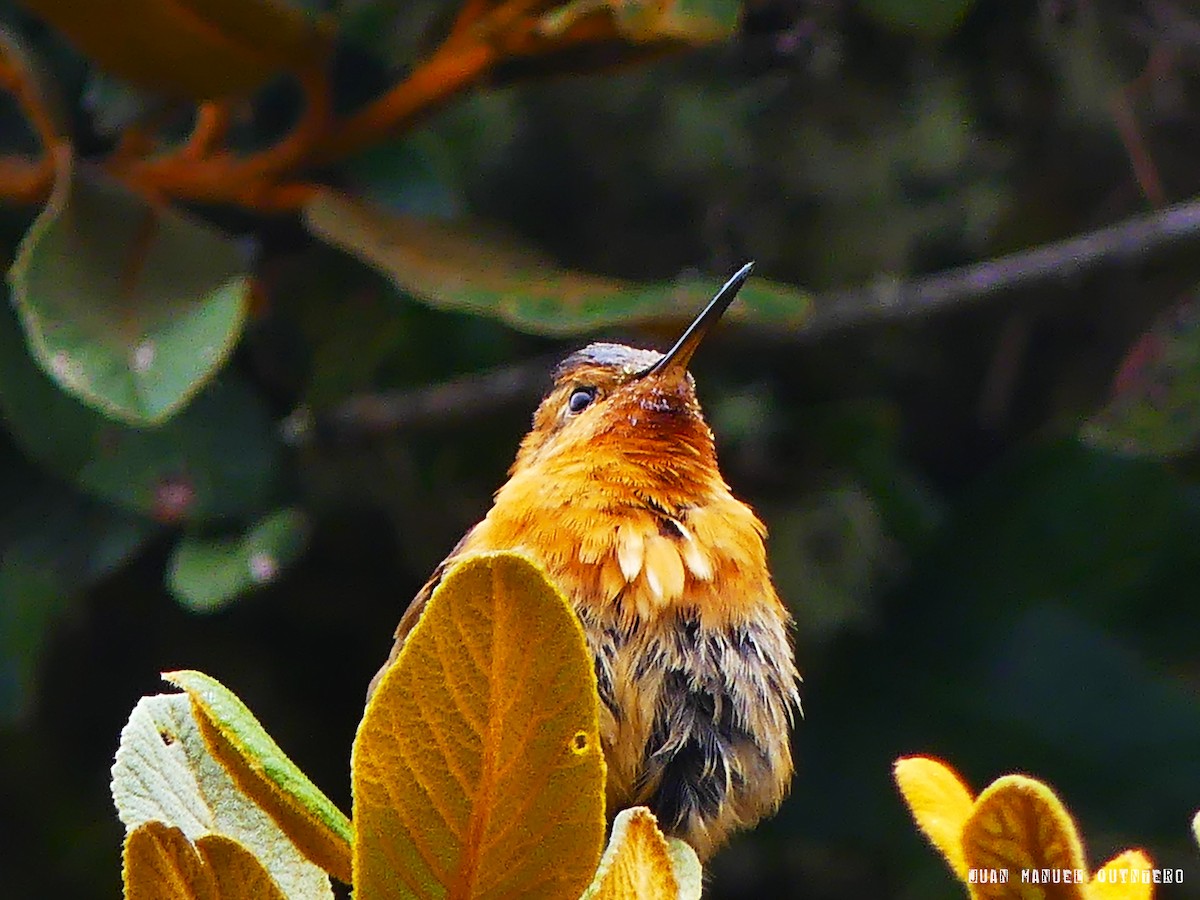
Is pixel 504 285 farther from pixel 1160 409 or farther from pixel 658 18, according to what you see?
pixel 1160 409

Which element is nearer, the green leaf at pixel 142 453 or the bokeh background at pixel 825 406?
the green leaf at pixel 142 453

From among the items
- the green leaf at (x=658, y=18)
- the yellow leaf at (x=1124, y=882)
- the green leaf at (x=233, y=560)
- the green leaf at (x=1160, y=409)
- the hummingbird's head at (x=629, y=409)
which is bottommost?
the yellow leaf at (x=1124, y=882)

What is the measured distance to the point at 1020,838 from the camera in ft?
2.77

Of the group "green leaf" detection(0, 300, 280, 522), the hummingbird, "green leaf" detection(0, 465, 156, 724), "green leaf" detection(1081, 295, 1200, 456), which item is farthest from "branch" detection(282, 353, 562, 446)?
"green leaf" detection(1081, 295, 1200, 456)

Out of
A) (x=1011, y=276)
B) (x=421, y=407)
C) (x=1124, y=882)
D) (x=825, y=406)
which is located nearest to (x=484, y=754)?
(x=1124, y=882)

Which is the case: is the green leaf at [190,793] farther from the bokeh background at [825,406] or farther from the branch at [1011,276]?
the branch at [1011,276]

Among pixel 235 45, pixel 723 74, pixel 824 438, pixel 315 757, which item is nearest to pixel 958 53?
pixel 723 74

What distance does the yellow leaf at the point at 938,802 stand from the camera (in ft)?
3.08

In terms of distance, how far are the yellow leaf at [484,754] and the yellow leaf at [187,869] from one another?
0.20ft

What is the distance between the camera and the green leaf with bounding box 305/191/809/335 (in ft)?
6.48

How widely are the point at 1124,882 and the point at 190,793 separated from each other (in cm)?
60

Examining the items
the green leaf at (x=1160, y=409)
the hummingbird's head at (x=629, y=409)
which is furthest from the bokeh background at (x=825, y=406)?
the hummingbird's head at (x=629, y=409)

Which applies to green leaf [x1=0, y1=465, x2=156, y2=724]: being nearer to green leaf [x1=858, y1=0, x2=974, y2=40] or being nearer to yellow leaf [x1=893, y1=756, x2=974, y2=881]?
green leaf [x1=858, y1=0, x2=974, y2=40]

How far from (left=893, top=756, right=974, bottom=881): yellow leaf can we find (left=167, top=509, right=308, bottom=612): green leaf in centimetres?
126
